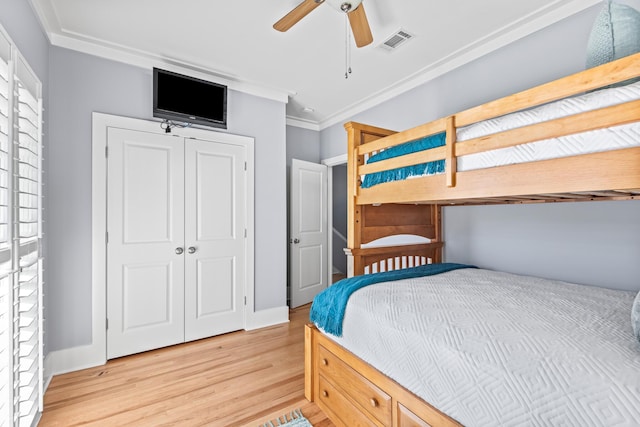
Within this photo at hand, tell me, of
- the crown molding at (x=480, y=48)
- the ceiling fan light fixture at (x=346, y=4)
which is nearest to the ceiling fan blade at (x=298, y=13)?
the ceiling fan light fixture at (x=346, y=4)

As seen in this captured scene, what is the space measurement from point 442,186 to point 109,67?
2.82 meters

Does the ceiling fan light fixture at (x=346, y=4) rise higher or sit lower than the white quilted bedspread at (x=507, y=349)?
higher

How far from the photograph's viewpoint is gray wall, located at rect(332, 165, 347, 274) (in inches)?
226

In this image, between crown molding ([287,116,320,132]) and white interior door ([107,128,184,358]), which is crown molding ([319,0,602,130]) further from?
white interior door ([107,128,184,358])

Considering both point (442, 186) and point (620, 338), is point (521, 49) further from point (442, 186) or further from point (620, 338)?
point (620, 338)

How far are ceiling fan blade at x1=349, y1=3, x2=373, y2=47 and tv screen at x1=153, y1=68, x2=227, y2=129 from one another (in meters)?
1.54

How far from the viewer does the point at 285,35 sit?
2277 mm

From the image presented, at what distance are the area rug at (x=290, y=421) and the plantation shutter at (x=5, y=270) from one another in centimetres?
119

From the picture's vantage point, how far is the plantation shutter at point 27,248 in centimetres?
146

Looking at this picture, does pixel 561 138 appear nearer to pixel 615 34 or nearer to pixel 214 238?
pixel 615 34

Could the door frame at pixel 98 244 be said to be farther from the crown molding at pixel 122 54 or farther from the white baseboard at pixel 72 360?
the crown molding at pixel 122 54

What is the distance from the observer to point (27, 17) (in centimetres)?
181

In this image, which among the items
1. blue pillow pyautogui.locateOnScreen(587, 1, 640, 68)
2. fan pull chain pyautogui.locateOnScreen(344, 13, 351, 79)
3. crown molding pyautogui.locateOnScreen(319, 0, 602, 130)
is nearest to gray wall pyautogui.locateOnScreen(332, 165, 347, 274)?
crown molding pyautogui.locateOnScreen(319, 0, 602, 130)

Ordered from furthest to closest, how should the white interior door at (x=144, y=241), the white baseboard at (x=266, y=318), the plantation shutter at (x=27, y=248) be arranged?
the white baseboard at (x=266, y=318), the white interior door at (x=144, y=241), the plantation shutter at (x=27, y=248)
